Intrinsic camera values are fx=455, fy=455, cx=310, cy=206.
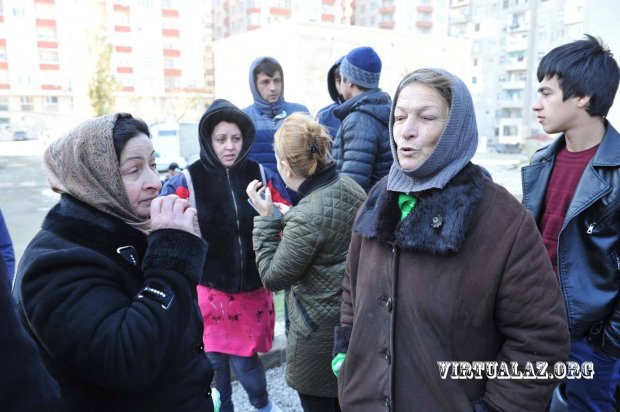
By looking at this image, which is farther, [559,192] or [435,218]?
[559,192]

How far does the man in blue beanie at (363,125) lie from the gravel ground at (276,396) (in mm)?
1640

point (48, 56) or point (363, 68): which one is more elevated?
point (48, 56)

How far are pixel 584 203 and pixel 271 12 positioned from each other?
6064 cm

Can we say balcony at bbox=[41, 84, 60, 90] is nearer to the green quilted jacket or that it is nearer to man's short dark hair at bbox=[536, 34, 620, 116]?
the green quilted jacket

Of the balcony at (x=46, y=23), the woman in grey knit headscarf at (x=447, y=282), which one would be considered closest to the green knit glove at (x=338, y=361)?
the woman in grey knit headscarf at (x=447, y=282)

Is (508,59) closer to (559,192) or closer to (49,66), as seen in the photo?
(49,66)

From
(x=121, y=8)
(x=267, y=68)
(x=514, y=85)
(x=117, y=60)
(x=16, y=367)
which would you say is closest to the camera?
(x=16, y=367)

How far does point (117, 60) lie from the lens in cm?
4803

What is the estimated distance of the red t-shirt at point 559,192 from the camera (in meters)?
2.27

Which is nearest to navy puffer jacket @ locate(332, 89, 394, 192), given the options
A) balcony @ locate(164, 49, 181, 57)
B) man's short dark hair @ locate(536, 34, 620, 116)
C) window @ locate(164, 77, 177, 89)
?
man's short dark hair @ locate(536, 34, 620, 116)

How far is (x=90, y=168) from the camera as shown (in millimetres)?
1495

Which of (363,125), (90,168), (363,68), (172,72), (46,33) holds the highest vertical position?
(46,33)

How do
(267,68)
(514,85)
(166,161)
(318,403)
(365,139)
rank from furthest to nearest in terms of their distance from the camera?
1. (514,85)
2. (166,161)
3. (267,68)
4. (365,139)
5. (318,403)

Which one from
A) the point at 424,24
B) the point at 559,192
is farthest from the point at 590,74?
the point at 424,24
